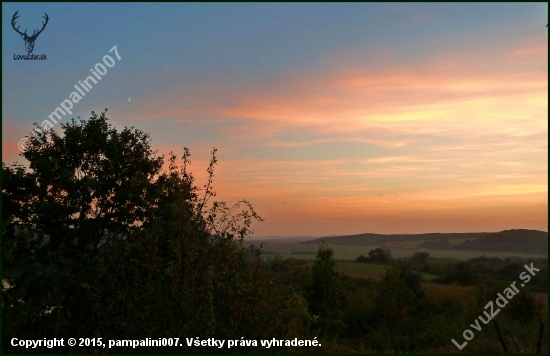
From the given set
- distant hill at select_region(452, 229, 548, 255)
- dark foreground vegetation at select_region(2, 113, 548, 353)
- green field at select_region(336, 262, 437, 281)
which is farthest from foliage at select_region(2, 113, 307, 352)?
distant hill at select_region(452, 229, 548, 255)

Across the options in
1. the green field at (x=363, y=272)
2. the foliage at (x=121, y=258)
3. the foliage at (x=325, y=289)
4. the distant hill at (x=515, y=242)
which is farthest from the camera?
the distant hill at (x=515, y=242)

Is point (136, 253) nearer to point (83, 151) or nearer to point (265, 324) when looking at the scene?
point (265, 324)

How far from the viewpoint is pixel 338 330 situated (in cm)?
3669

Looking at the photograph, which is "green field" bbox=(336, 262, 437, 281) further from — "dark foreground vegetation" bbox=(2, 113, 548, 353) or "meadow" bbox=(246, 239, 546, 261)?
"dark foreground vegetation" bbox=(2, 113, 548, 353)

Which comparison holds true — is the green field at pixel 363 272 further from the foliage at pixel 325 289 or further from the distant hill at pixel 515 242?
the distant hill at pixel 515 242

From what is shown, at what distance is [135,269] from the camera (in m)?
8.53

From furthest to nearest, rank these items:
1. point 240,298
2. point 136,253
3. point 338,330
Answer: point 338,330
point 136,253
point 240,298

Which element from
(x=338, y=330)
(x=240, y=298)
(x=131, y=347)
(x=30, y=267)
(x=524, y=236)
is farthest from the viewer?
(x=524, y=236)

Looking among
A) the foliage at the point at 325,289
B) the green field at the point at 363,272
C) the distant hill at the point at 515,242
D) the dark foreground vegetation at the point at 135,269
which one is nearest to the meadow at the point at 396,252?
the distant hill at the point at 515,242

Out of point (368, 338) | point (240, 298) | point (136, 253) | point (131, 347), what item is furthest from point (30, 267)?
point (368, 338)

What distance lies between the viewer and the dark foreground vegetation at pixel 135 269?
8.35m

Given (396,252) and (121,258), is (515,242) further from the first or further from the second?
(121,258)

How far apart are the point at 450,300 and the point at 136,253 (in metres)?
35.7

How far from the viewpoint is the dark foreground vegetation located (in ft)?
27.4
